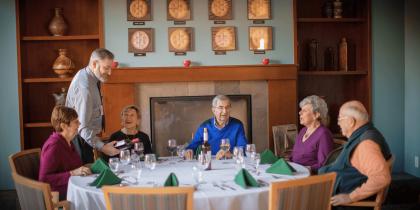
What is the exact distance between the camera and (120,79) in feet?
18.0

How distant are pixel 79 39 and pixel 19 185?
3.21m

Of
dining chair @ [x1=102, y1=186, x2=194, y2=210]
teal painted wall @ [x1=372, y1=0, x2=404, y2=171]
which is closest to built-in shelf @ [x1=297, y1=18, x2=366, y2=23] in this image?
teal painted wall @ [x1=372, y1=0, x2=404, y2=171]

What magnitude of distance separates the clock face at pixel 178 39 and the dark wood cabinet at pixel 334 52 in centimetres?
133

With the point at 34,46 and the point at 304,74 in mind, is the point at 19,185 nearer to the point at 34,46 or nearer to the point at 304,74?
the point at 34,46

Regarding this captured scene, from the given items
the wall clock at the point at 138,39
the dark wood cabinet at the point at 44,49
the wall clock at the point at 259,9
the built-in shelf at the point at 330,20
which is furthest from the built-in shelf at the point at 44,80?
the built-in shelf at the point at 330,20

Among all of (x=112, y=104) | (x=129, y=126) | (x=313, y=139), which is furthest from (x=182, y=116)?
(x=313, y=139)

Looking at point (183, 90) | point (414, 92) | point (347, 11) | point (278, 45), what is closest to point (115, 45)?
point (183, 90)

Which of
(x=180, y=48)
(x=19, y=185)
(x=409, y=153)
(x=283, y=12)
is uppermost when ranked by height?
(x=283, y=12)

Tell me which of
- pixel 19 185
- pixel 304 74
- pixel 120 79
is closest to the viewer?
pixel 19 185

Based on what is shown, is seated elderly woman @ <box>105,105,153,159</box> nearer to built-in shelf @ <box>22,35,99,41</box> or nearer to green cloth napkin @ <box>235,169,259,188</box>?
green cloth napkin @ <box>235,169,259,188</box>

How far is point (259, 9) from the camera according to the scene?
18.5 feet

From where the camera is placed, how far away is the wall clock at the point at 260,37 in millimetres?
5648

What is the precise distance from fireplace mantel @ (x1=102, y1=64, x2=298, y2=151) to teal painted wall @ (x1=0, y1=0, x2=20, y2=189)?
1.00 m

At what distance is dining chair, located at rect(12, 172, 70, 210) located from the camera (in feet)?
8.68
